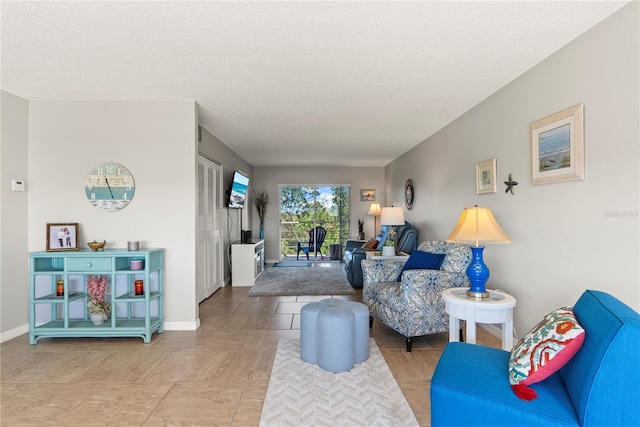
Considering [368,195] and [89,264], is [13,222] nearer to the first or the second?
[89,264]

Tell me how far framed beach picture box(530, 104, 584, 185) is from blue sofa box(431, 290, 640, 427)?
1.08 metres

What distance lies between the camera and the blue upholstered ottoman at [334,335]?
2574 millimetres

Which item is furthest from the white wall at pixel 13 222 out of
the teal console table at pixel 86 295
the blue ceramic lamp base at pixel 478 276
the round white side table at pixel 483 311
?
the blue ceramic lamp base at pixel 478 276

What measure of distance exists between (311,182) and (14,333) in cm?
631

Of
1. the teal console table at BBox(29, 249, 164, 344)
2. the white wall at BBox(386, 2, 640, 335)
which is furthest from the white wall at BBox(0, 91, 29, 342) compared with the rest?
the white wall at BBox(386, 2, 640, 335)

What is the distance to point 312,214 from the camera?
8758mm

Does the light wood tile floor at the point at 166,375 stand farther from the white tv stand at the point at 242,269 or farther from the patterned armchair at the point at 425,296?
the white tv stand at the point at 242,269

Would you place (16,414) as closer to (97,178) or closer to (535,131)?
(97,178)

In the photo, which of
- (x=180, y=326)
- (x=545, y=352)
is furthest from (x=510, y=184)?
(x=180, y=326)

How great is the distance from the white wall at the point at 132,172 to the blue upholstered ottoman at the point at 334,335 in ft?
4.88

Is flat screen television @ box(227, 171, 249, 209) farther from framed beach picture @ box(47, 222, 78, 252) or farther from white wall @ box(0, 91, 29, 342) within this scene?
white wall @ box(0, 91, 29, 342)

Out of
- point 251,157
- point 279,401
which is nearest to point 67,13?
point 279,401

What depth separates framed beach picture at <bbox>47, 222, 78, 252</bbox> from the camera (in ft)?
10.8

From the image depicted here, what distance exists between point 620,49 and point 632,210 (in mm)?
953
